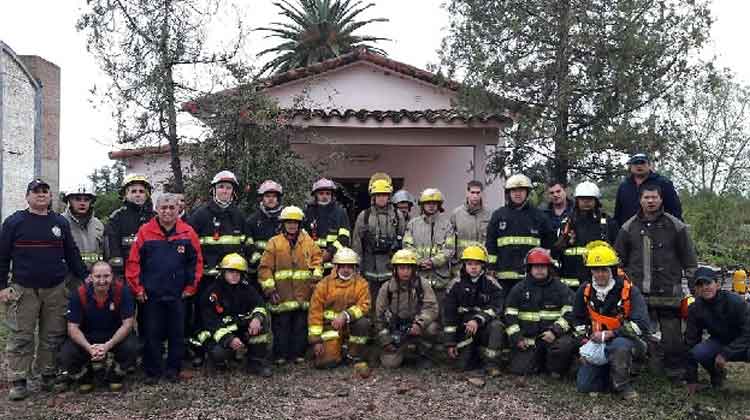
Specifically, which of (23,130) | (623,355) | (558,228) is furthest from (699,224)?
(23,130)

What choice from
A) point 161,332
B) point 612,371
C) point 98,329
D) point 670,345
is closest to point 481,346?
point 612,371

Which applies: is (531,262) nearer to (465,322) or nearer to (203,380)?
(465,322)

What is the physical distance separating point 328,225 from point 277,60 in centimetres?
1791

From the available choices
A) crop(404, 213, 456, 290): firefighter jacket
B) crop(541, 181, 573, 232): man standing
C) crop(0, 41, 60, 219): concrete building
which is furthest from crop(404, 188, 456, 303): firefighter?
crop(0, 41, 60, 219): concrete building

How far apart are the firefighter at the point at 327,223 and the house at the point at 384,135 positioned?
3.16 meters

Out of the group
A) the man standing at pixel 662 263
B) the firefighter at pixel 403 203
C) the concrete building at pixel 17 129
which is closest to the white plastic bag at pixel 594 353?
the man standing at pixel 662 263

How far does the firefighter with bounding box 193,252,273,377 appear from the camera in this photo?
20.4ft

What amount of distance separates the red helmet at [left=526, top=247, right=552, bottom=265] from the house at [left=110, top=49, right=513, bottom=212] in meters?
4.20

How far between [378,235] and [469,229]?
3.30ft

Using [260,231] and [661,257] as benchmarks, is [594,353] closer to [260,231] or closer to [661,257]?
[661,257]

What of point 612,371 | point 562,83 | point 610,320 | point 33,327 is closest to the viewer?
point 612,371

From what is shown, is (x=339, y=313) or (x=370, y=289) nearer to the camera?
(x=339, y=313)

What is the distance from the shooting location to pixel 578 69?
340 inches

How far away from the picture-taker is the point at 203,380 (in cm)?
602
